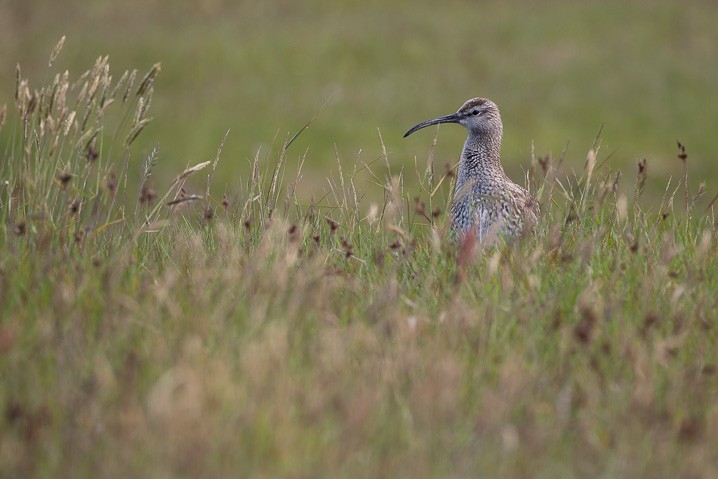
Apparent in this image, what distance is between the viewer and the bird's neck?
7.14 meters

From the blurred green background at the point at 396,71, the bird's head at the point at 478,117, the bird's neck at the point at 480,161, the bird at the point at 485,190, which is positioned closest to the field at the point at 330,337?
the bird at the point at 485,190

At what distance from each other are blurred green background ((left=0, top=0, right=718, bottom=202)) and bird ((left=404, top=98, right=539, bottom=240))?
806 centimetres

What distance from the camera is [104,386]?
11.8ft

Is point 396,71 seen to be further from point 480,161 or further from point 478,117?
point 480,161

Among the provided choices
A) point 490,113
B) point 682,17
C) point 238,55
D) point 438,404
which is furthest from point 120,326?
point 682,17

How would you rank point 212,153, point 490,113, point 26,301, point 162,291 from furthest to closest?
point 212,153 < point 490,113 < point 26,301 < point 162,291

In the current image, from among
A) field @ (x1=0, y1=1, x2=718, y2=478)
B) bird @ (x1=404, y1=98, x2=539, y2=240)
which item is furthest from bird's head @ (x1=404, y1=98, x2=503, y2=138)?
field @ (x1=0, y1=1, x2=718, y2=478)

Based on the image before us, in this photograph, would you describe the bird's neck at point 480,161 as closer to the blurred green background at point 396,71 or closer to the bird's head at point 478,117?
the bird's head at point 478,117

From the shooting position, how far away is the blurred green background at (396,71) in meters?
17.2

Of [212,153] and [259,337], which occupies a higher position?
[259,337]

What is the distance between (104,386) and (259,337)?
605 millimetres

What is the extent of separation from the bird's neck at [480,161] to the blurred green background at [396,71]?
320 inches

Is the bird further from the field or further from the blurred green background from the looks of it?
the blurred green background

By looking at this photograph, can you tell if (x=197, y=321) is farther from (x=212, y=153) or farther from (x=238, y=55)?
(x=238, y=55)
